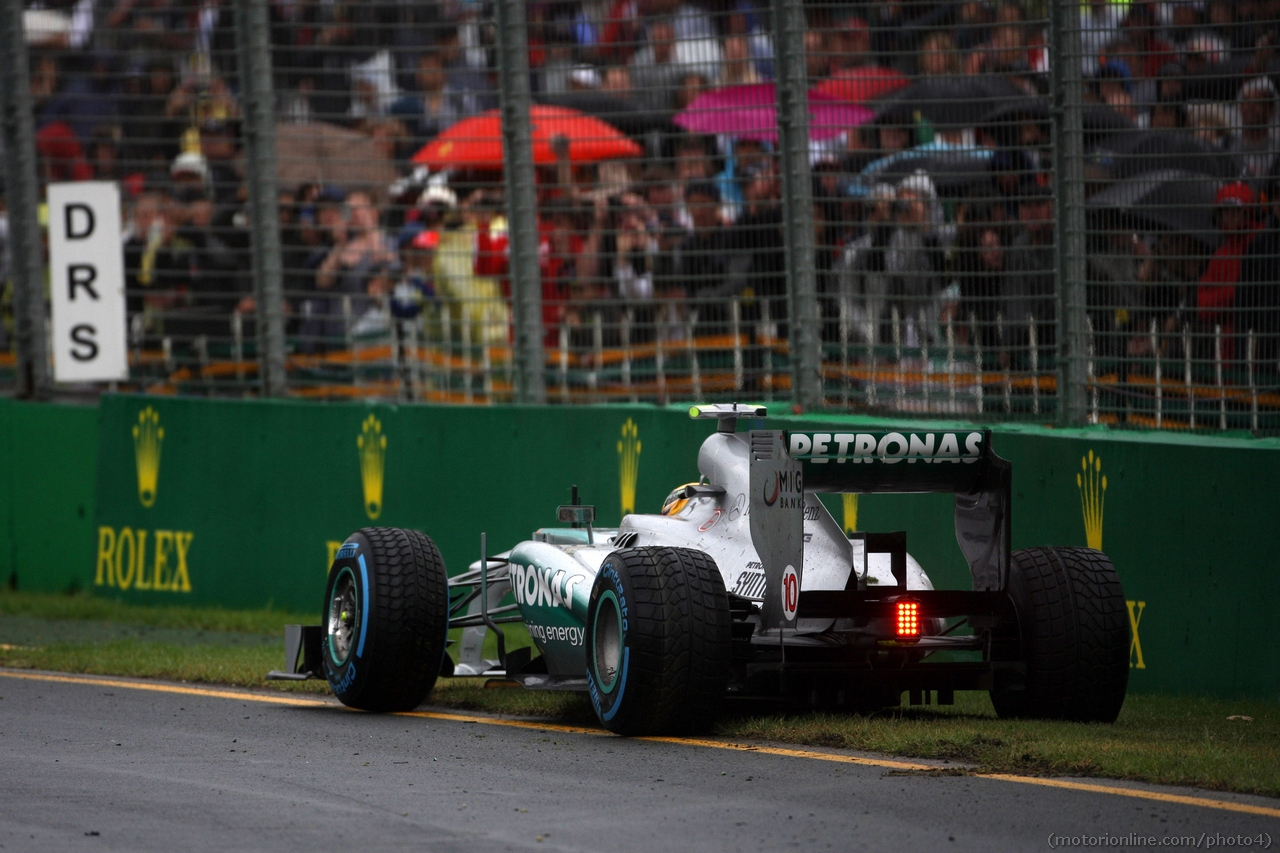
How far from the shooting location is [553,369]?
13.9 m

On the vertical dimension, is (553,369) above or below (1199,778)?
above

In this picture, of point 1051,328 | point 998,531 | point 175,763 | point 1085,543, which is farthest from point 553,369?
point 175,763

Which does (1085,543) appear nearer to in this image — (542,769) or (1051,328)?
(1051,328)

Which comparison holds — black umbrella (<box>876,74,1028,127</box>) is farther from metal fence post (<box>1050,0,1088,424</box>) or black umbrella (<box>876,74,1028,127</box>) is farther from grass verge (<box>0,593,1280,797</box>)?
grass verge (<box>0,593,1280,797</box>)

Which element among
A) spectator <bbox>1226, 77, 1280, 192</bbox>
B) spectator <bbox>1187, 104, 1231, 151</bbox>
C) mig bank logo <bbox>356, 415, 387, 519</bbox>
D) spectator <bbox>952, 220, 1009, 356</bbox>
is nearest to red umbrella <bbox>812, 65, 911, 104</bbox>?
spectator <bbox>952, 220, 1009, 356</bbox>

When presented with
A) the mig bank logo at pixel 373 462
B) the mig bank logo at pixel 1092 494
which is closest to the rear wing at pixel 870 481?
the mig bank logo at pixel 1092 494

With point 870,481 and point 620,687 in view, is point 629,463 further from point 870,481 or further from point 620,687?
point 620,687

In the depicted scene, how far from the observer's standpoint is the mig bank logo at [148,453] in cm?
1489

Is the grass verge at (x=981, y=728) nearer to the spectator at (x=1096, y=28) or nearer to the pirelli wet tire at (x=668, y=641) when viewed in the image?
the pirelli wet tire at (x=668, y=641)

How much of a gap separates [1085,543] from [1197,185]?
82.6 inches

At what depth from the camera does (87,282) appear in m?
Answer: 15.8

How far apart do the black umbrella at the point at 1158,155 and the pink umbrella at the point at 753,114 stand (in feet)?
5.93

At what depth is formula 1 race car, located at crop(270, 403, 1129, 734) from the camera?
7.84 meters

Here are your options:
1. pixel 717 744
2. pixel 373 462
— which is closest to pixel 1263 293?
pixel 717 744
